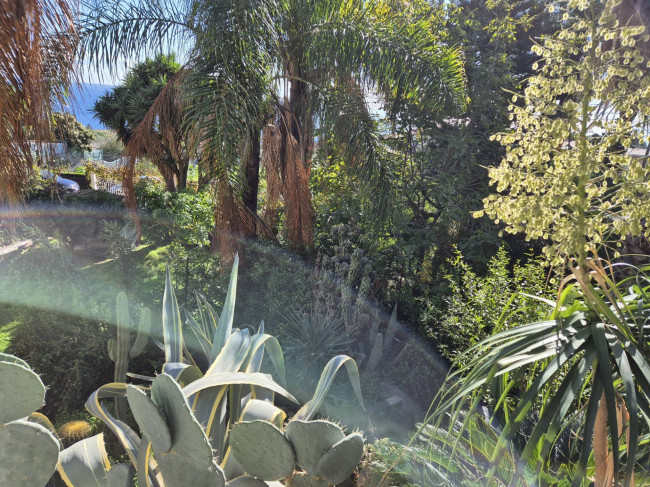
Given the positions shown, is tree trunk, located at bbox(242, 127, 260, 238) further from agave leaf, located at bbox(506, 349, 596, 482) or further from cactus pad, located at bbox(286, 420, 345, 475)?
agave leaf, located at bbox(506, 349, 596, 482)

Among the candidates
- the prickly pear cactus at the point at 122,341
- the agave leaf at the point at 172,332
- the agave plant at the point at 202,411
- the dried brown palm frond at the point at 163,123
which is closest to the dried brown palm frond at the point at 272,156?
the dried brown palm frond at the point at 163,123

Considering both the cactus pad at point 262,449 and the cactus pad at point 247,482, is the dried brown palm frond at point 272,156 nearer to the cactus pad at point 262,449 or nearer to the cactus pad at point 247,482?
the cactus pad at point 247,482

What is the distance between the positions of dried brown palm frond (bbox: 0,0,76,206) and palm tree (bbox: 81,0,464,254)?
2332mm

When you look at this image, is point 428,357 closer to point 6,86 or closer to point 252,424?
point 252,424

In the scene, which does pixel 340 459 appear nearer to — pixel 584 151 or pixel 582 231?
pixel 582 231

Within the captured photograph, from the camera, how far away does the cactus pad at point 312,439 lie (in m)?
1.60

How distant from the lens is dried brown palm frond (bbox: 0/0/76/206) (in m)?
1.71

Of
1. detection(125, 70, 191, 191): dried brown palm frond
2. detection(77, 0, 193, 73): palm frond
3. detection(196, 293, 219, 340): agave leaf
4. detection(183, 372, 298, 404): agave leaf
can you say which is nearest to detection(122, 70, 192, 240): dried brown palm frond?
detection(125, 70, 191, 191): dried brown palm frond

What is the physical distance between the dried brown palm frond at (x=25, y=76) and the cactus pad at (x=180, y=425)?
1330 millimetres

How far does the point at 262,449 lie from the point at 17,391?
924mm

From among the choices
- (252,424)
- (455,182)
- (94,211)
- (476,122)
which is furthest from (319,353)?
(94,211)

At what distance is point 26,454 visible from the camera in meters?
1.58

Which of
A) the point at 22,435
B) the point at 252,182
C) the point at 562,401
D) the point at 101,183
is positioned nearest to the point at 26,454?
the point at 22,435

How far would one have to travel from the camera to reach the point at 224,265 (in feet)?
18.4
